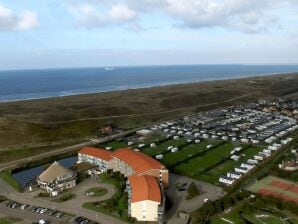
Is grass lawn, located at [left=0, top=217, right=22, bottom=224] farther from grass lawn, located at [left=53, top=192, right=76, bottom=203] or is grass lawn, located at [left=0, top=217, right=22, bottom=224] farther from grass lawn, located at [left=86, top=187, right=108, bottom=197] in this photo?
grass lawn, located at [left=86, top=187, right=108, bottom=197]

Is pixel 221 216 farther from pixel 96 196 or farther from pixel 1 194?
pixel 1 194

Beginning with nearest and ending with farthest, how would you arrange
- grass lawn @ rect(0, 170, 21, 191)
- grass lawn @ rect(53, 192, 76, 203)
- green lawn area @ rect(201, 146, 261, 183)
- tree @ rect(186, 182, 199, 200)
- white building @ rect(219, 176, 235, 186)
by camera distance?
1. grass lawn @ rect(53, 192, 76, 203)
2. tree @ rect(186, 182, 199, 200)
3. white building @ rect(219, 176, 235, 186)
4. grass lawn @ rect(0, 170, 21, 191)
5. green lawn area @ rect(201, 146, 261, 183)

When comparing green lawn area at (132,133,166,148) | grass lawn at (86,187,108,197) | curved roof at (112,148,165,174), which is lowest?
grass lawn at (86,187,108,197)

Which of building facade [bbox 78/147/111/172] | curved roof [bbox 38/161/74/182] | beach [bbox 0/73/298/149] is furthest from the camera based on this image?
beach [bbox 0/73/298/149]

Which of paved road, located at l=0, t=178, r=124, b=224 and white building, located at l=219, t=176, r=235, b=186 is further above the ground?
white building, located at l=219, t=176, r=235, b=186

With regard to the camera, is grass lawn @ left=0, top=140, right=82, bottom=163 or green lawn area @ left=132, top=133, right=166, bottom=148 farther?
green lawn area @ left=132, top=133, right=166, bottom=148

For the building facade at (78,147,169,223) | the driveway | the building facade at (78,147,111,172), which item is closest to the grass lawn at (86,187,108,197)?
the building facade at (78,147,169,223)

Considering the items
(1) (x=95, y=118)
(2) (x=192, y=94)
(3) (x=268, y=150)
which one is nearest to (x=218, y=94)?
(2) (x=192, y=94)
